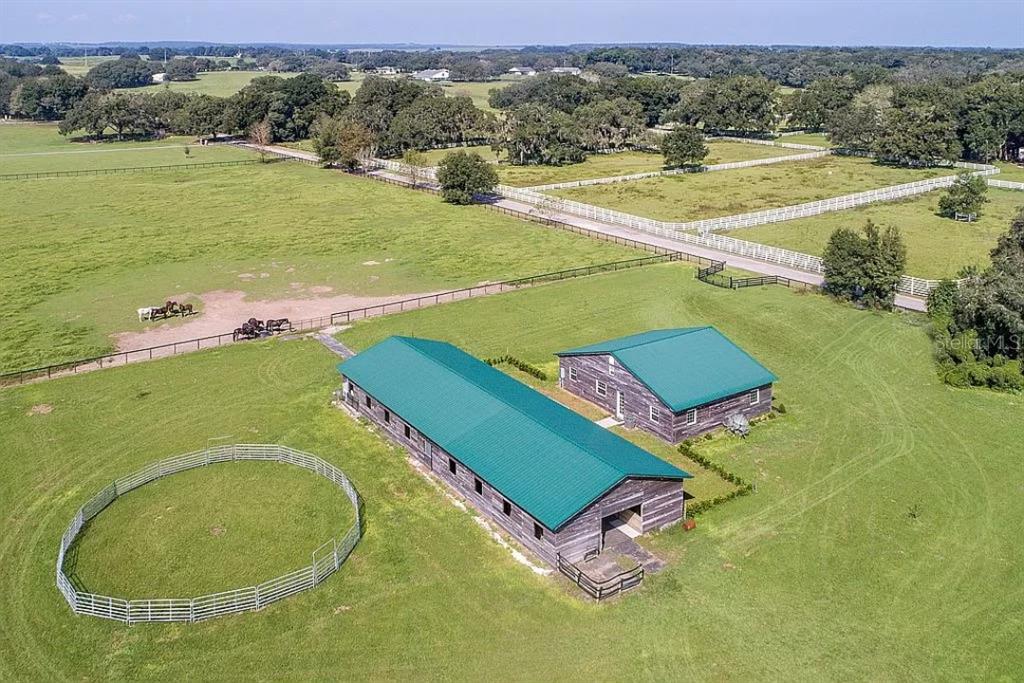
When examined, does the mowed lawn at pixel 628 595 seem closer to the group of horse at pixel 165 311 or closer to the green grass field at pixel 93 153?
the group of horse at pixel 165 311

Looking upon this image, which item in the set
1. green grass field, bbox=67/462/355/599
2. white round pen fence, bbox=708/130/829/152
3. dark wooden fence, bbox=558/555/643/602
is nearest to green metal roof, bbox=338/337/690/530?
dark wooden fence, bbox=558/555/643/602

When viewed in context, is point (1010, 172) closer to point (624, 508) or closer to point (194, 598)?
point (624, 508)

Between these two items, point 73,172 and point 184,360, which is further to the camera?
point 73,172

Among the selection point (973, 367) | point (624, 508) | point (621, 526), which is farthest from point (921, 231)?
point (624, 508)

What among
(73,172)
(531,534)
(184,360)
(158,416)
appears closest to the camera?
(531,534)

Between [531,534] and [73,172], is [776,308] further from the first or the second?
[73,172]

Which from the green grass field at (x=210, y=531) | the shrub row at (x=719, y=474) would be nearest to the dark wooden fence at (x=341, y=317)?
the green grass field at (x=210, y=531)

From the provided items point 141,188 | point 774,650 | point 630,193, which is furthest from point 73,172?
point 774,650
